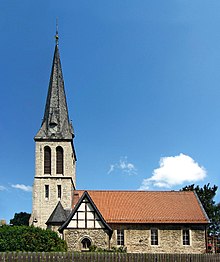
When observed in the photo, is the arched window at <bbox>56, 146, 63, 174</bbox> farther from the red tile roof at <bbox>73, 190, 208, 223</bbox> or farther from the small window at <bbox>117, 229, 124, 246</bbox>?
the small window at <bbox>117, 229, 124, 246</bbox>

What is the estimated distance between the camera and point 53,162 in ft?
135

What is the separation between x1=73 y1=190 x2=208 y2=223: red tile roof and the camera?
3766cm

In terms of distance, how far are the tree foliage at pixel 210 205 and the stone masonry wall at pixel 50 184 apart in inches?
949

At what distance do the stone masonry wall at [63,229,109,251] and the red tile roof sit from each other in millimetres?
3767

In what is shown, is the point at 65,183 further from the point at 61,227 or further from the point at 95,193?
the point at 61,227

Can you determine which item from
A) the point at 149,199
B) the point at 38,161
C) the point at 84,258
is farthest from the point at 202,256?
the point at 38,161

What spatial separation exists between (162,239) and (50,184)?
473 inches

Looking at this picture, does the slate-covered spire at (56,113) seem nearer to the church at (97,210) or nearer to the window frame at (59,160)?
the church at (97,210)

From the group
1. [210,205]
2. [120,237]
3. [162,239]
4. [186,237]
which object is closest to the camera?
[120,237]

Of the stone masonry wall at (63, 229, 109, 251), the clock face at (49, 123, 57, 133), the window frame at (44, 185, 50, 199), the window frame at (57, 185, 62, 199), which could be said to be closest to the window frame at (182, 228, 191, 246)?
the stone masonry wall at (63, 229, 109, 251)

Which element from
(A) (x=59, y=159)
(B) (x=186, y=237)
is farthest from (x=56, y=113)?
(B) (x=186, y=237)

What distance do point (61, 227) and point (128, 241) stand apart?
673 centimetres

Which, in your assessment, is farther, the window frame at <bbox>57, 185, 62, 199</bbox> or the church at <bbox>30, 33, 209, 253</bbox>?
the window frame at <bbox>57, 185, 62, 199</bbox>

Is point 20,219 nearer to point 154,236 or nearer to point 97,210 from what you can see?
point 154,236
